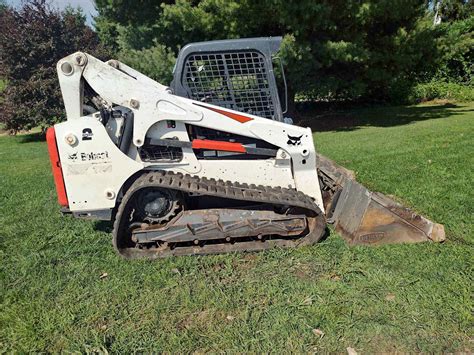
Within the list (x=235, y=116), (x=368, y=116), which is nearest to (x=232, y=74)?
(x=235, y=116)

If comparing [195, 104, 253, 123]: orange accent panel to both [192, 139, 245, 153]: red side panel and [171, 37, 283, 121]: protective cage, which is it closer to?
[192, 139, 245, 153]: red side panel

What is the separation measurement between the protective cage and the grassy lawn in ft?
5.22

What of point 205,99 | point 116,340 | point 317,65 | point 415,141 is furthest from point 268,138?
point 317,65

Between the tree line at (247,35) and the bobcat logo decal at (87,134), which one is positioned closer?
the bobcat logo decal at (87,134)

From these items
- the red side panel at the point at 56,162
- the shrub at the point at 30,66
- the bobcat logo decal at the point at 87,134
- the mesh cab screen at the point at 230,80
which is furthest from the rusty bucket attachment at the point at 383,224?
the shrub at the point at 30,66

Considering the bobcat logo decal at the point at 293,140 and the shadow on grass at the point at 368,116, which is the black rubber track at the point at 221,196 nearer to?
the bobcat logo decal at the point at 293,140

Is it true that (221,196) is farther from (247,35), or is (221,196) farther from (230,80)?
(247,35)

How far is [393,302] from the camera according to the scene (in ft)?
9.90

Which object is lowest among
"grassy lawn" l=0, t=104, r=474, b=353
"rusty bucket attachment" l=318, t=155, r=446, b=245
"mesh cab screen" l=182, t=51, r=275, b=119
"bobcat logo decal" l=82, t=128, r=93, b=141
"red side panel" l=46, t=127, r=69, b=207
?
"grassy lawn" l=0, t=104, r=474, b=353

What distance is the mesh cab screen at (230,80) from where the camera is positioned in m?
4.17

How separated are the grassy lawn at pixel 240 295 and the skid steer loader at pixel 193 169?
0.21 m

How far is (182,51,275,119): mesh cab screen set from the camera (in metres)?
4.17

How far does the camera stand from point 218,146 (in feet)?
13.0

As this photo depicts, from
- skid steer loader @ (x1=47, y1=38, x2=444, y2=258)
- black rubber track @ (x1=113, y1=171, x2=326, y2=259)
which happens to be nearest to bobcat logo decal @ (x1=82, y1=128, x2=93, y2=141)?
skid steer loader @ (x1=47, y1=38, x2=444, y2=258)
